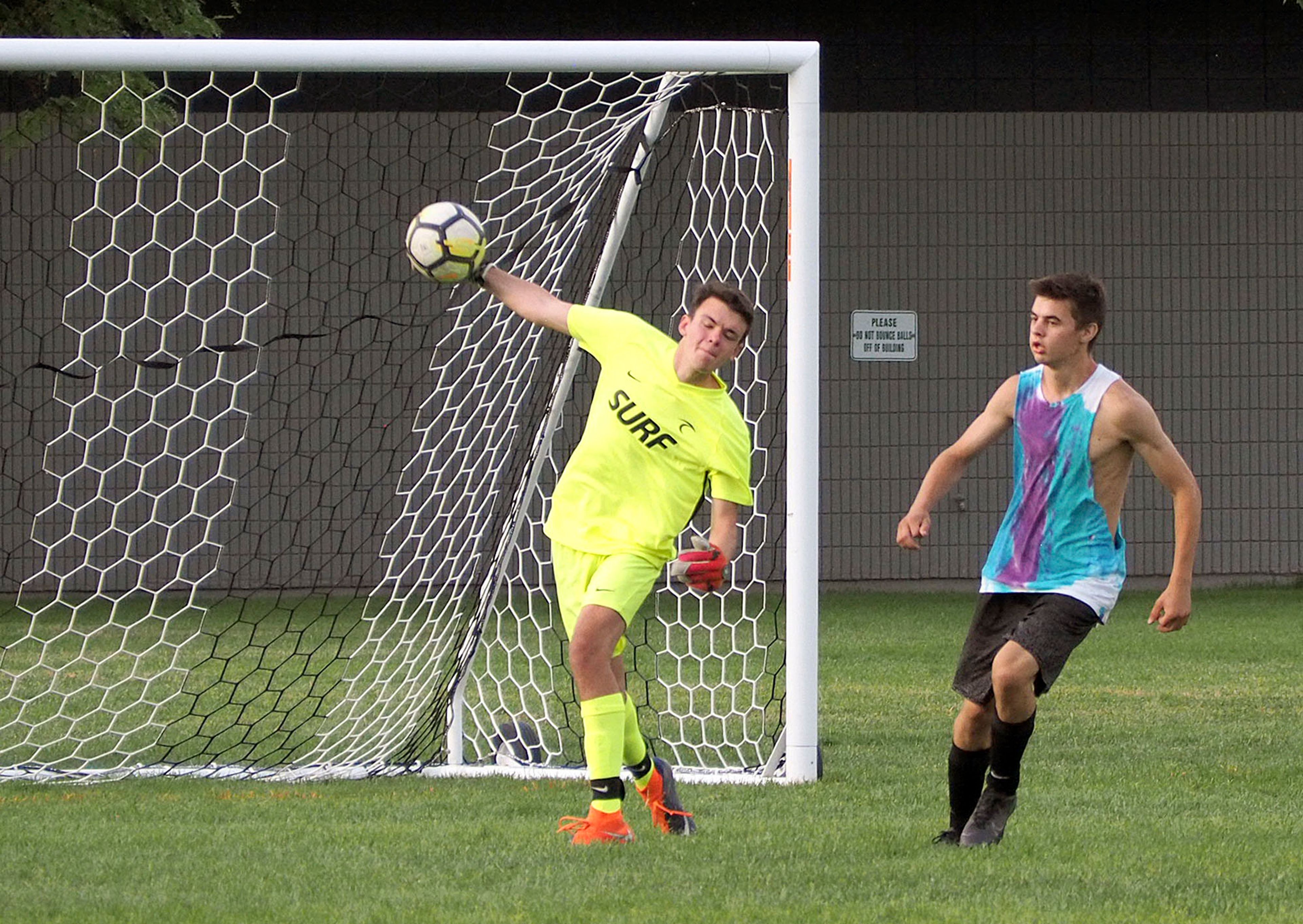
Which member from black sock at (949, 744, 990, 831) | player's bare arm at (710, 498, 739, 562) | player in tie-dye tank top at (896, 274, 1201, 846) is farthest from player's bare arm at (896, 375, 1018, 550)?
black sock at (949, 744, 990, 831)

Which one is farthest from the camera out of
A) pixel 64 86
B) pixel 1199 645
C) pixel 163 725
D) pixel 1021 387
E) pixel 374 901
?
pixel 64 86

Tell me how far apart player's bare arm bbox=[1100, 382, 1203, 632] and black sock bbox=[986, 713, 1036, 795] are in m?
0.46

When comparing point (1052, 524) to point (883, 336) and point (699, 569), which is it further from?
point (883, 336)

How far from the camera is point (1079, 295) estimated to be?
15.6 ft

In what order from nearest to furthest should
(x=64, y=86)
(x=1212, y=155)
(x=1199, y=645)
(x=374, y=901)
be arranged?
(x=374, y=901), (x=1199, y=645), (x=64, y=86), (x=1212, y=155)

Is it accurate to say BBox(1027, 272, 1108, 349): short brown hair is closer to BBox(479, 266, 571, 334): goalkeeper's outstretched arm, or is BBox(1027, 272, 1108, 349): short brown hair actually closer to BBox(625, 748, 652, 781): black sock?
BBox(479, 266, 571, 334): goalkeeper's outstretched arm

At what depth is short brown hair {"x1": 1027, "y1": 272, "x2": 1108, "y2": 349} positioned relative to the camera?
188 inches

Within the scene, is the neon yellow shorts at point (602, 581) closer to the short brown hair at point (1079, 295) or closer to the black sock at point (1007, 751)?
the black sock at point (1007, 751)

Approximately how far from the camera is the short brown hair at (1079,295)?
477 cm

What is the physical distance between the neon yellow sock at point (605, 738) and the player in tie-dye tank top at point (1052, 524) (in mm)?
952

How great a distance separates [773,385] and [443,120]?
10.3 feet

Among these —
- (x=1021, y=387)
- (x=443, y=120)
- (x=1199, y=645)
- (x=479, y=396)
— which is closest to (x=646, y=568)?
(x=1021, y=387)

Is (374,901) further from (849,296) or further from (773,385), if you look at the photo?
(849,296)

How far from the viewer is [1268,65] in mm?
14148
